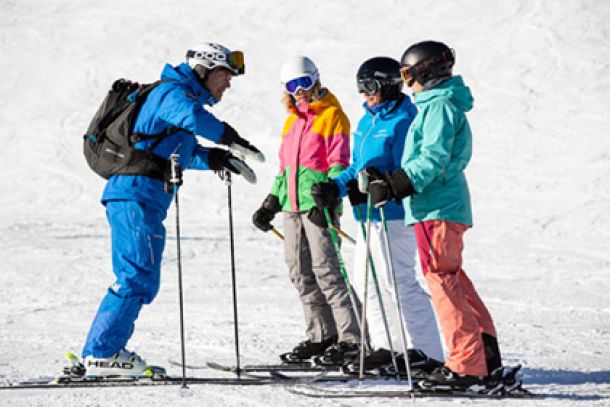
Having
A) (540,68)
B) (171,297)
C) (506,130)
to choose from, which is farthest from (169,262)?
(540,68)

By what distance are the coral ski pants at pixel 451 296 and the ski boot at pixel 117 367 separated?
1755mm

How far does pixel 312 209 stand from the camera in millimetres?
5449

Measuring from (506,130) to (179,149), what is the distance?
50.3 feet

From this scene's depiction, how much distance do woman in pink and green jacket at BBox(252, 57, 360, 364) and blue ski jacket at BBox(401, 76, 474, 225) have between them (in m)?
0.99

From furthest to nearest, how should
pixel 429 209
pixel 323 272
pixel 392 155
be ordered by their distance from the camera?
pixel 323 272 < pixel 392 155 < pixel 429 209

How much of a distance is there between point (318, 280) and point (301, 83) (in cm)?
135

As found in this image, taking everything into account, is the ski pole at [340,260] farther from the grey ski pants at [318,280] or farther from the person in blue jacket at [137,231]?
the person in blue jacket at [137,231]

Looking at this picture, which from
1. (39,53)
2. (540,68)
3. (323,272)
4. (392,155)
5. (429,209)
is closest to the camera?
(429,209)

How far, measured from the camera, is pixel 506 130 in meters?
19.3

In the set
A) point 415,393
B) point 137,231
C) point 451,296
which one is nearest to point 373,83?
point 451,296

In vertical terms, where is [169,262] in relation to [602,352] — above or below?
above

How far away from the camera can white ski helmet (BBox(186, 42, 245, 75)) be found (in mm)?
5070

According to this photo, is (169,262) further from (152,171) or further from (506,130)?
(506,130)

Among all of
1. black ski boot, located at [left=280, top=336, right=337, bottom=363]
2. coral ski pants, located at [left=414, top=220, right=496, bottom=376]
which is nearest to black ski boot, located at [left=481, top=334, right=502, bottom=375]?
coral ski pants, located at [left=414, top=220, right=496, bottom=376]
